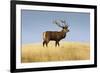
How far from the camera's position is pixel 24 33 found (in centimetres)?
179

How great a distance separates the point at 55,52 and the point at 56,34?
0.53 ft

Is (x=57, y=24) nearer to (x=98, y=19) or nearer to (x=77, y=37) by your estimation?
(x=77, y=37)

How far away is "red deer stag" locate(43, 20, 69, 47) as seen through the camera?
1869 mm

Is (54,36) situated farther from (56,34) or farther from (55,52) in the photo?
(55,52)

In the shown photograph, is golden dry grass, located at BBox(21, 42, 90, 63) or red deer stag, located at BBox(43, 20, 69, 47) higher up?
red deer stag, located at BBox(43, 20, 69, 47)

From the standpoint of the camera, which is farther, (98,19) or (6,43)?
(98,19)

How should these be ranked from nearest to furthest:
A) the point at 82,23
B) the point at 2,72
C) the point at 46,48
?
the point at 2,72 < the point at 46,48 < the point at 82,23

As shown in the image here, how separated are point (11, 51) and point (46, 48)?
1.03 feet

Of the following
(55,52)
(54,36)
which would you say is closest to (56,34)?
(54,36)

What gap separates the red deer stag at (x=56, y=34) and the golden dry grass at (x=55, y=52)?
42 millimetres

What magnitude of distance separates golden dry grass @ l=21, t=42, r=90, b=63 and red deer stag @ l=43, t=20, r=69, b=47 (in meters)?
0.04

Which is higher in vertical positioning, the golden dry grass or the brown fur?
the brown fur

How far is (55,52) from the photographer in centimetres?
190

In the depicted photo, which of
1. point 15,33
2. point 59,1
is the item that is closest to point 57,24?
point 59,1
